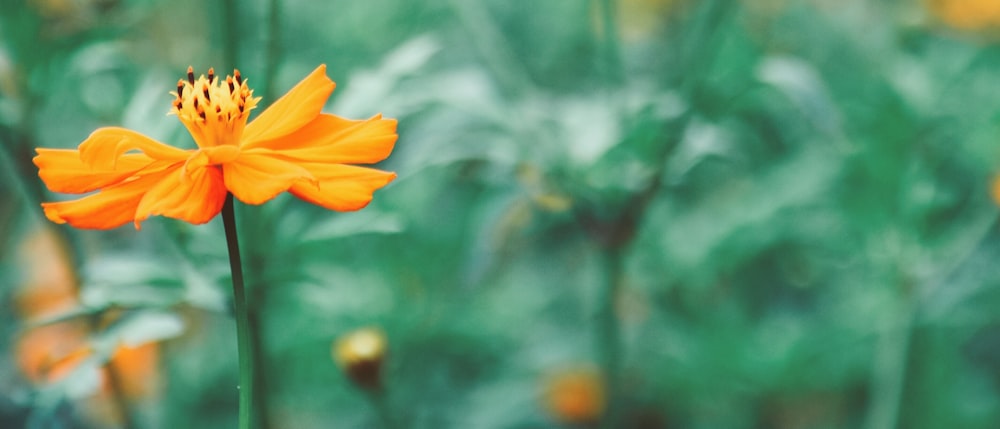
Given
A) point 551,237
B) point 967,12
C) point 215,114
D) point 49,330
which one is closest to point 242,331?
point 215,114

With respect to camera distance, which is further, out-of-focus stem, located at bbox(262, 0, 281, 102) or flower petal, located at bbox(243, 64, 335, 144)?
out-of-focus stem, located at bbox(262, 0, 281, 102)

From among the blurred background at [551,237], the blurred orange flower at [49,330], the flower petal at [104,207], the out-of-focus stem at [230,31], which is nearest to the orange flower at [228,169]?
the flower petal at [104,207]

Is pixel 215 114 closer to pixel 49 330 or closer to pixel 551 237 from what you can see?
pixel 49 330

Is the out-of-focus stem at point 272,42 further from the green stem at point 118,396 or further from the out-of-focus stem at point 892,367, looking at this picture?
the out-of-focus stem at point 892,367

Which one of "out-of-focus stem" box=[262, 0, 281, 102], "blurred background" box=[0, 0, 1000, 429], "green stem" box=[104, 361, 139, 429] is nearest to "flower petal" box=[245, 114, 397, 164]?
"blurred background" box=[0, 0, 1000, 429]

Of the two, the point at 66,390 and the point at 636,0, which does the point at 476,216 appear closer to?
the point at 66,390

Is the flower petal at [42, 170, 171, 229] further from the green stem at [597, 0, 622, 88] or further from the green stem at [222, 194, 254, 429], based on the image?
the green stem at [597, 0, 622, 88]

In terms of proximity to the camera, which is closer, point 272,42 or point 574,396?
point 272,42

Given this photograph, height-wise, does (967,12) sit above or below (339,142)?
above
